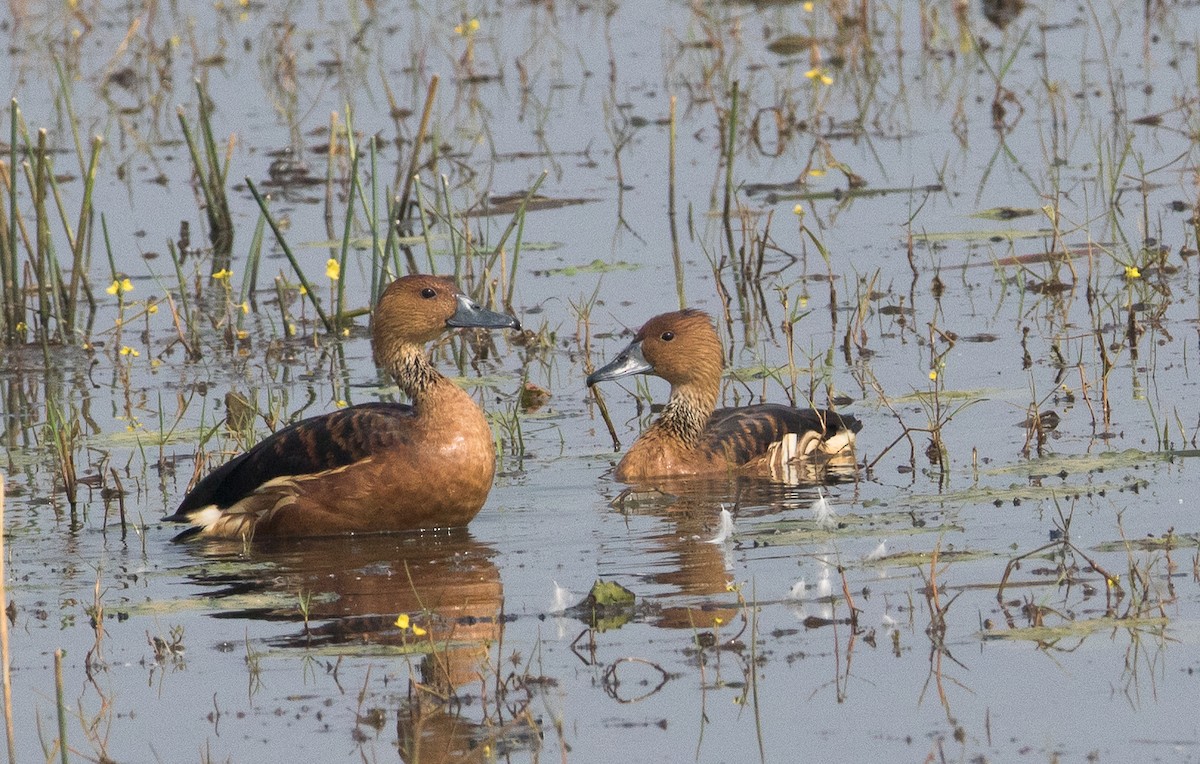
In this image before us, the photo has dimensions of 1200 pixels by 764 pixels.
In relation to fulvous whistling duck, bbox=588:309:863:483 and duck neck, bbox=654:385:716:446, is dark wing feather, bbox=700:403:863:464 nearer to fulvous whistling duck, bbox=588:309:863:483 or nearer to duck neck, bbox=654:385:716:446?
fulvous whistling duck, bbox=588:309:863:483

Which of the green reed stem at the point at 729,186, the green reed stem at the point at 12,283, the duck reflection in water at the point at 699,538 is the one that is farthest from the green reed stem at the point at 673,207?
the green reed stem at the point at 12,283

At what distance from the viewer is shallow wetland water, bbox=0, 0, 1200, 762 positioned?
230 inches

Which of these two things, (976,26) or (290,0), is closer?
(976,26)

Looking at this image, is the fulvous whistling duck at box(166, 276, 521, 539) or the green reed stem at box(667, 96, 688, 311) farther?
the green reed stem at box(667, 96, 688, 311)

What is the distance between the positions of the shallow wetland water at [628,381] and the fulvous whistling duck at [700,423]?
20 centimetres

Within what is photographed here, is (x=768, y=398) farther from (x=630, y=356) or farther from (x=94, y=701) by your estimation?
(x=94, y=701)

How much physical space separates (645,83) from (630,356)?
24.5 feet

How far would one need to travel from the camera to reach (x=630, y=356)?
9.99 metres

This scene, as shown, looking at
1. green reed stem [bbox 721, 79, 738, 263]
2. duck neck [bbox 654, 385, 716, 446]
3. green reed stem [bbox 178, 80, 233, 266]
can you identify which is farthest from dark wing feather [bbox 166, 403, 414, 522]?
green reed stem [bbox 178, 80, 233, 266]

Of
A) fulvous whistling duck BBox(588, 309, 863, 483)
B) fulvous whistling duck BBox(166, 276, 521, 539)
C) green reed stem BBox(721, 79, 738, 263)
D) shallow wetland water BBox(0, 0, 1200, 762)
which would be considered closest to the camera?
shallow wetland water BBox(0, 0, 1200, 762)

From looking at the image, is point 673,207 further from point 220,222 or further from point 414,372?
point 414,372

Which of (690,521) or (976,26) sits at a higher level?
(976,26)

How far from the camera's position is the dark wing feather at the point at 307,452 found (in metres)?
8.47

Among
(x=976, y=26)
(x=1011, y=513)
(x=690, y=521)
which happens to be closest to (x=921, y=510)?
(x=1011, y=513)
